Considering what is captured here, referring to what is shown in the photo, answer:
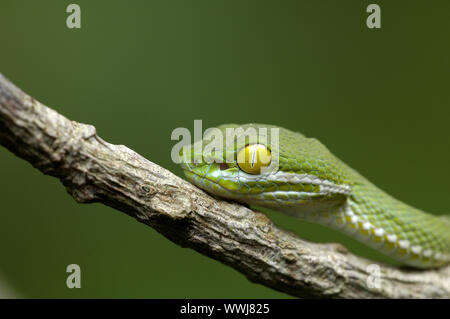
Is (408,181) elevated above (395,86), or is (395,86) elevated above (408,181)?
(395,86)

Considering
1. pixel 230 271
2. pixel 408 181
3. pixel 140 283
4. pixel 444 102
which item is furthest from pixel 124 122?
pixel 444 102

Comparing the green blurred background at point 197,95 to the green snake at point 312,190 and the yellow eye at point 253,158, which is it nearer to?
the green snake at point 312,190

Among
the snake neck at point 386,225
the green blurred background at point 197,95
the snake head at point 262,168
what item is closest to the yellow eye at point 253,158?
the snake head at point 262,168

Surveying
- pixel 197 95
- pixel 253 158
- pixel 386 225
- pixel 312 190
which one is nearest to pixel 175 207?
pixel 253 158

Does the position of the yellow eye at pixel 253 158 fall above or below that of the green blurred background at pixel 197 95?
below

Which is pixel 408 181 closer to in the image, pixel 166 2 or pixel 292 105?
pixel 292 105

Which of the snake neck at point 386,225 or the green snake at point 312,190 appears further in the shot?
the snake neck at point 386,225

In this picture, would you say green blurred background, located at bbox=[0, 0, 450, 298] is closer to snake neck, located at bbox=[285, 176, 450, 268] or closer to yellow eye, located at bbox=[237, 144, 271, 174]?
snake neck, located at bbox=[285, 176, 450, 268]
